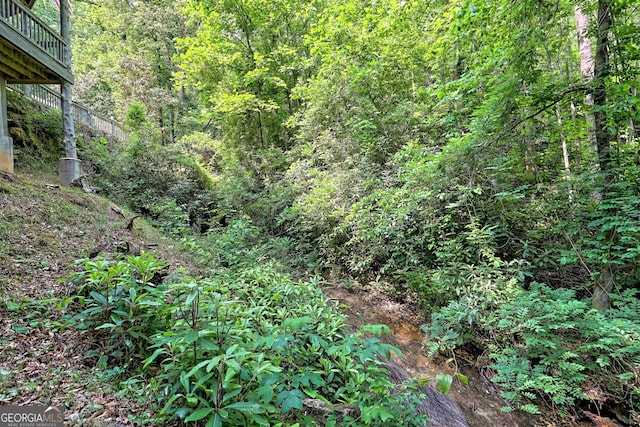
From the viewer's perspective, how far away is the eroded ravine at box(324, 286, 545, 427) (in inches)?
149

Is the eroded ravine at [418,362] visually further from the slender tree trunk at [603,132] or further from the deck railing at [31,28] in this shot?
the deck railing at [31,28]

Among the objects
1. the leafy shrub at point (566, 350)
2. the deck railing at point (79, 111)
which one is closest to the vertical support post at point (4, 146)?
the deck railing at point (79, 111)

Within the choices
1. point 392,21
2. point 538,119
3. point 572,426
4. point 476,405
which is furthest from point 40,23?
point 572,426

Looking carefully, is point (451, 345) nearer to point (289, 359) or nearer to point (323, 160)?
point (289, 359)

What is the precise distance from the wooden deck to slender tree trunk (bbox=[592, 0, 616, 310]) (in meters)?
10.2

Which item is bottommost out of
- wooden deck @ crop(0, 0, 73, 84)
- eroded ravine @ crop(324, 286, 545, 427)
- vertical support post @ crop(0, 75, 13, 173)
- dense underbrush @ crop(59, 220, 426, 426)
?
eroded ravine @ crop(324, 286, 545, 427)

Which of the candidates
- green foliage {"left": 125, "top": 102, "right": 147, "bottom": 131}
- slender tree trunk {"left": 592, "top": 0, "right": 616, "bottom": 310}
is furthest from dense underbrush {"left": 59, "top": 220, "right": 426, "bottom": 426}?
green foliage {"left": 125, "top": 102, "right": 147, "bottom": 131}

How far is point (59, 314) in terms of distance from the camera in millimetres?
2988

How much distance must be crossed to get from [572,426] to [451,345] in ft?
5.00

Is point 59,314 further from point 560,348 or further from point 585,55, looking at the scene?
point 585,55

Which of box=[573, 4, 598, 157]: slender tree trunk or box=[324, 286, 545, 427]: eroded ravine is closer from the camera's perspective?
box=[324, 286, 545, 427]: eroded ravine

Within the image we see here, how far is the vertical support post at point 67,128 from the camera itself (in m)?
7.76

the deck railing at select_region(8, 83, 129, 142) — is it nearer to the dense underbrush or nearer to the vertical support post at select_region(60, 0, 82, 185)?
the vertical support post at select_region(60, 0, 82, 185)

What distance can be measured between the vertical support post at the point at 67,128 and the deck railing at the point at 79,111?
1999 millimetres
